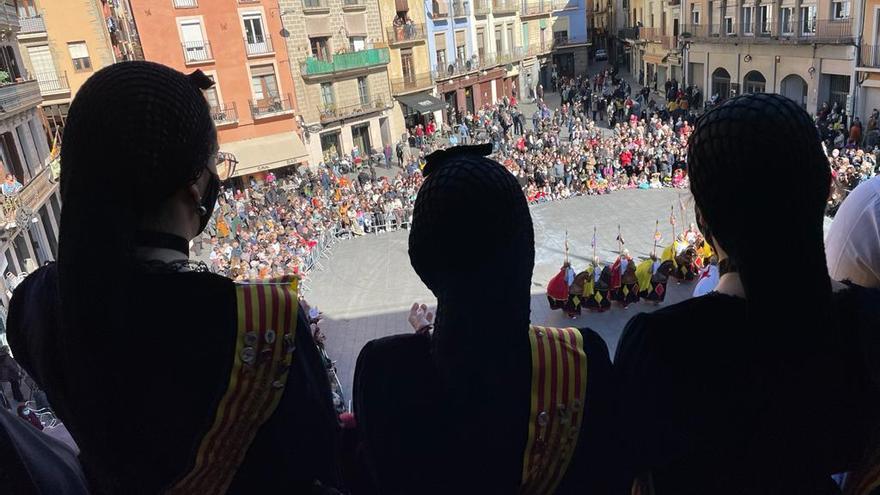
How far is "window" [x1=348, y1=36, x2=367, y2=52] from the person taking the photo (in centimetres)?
3006

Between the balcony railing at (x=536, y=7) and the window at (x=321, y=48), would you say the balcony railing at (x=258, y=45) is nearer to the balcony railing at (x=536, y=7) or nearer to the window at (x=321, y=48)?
the window at (x=321, y=48)

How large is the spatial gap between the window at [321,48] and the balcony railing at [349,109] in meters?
2.16

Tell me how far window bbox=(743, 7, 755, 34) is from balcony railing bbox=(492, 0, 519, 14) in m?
16.4

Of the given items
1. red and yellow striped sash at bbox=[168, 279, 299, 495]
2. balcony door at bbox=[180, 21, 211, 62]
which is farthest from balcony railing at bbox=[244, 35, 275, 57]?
red and yellow striped sash at bbox=[168, 279, 299, 495]

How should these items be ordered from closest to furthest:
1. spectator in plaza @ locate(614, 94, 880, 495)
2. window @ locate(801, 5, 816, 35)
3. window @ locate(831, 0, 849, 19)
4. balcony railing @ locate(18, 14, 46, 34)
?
spectator in plaza @ locate(614, 94, 880, 495) < window @ locate(831, 0, 849, 19) < balcony railing @ locate(18, 14, 46, 34) < window @ locate(801, 5, 816, 35)

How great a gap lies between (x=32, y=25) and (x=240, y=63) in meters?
7.21

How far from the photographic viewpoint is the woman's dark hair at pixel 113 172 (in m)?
1.73

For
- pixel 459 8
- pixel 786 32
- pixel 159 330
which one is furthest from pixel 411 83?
pixel 159 330

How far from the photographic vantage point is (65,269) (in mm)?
1725

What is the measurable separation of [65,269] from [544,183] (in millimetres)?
19371

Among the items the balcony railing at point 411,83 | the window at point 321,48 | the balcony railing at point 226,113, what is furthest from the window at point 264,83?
the balcony railing at point 411,83

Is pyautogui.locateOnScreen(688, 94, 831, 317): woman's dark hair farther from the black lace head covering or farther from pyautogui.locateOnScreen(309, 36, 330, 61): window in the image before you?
pyautogui.locateOnScreen(309, 36, 330, 61): window

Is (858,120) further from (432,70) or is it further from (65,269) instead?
(65,269)

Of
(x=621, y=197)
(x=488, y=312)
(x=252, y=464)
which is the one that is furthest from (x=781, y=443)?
(x=621, y=197)
